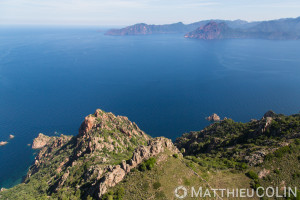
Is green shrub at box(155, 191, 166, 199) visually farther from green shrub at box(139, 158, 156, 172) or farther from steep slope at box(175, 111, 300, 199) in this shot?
steep slope at box(175, 111, 300, 199)

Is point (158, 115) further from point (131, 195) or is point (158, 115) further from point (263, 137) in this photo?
Result: point (131, 195)

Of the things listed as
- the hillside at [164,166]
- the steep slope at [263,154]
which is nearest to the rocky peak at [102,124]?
the hillside at [164,166]

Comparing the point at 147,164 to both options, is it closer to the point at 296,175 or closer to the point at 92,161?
the point at 92,161

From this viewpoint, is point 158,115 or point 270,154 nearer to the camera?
point 270,154

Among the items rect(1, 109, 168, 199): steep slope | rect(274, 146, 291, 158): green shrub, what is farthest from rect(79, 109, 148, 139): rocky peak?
rect(274, 146, 291, 158): green shrub

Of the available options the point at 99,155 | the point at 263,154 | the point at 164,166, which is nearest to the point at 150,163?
the point at 164,166

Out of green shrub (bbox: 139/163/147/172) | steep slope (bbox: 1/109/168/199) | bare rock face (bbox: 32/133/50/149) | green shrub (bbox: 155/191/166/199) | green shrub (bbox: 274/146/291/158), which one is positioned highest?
green shrub (bbox: 274/146/291/158)

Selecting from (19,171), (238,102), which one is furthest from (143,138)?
(238,102)
